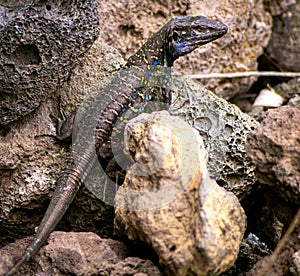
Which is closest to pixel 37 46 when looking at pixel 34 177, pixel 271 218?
pixel 34 177

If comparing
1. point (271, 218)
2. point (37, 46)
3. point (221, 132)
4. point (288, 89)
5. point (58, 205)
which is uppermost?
point (37, 46)

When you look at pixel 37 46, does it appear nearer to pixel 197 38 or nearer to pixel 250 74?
pixel 197 38

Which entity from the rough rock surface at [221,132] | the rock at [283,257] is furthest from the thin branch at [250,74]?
the rock at [283,257]

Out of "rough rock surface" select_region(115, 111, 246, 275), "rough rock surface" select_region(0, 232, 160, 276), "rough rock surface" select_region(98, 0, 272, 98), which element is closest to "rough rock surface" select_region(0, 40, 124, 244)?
"rough rock surface" select_region(0, 232, 160, 276)

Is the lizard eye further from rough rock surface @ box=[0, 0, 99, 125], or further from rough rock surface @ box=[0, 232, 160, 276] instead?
rough rock surface @ box=[0, 232, 160, 276]

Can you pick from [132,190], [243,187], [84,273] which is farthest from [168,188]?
[243,187]

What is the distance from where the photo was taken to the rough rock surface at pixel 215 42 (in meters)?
5.46

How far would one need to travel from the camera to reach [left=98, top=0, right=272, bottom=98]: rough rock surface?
5465 millimetres

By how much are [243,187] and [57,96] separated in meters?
1.68

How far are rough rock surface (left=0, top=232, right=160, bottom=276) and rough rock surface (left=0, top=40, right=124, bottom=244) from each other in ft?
2.20

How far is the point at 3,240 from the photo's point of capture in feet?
14.3

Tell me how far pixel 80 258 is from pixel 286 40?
4.14 metres

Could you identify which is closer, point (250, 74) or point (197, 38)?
point (197, 38)

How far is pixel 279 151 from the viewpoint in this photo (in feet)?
11.0
